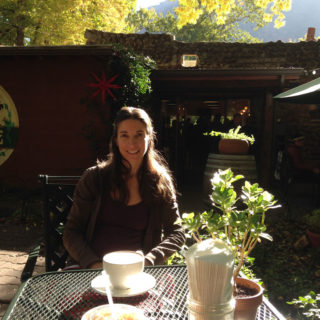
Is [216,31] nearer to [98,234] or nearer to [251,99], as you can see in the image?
[251,99]

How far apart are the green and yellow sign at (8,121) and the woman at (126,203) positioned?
584 cm

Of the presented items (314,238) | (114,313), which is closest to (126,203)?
(114,313)

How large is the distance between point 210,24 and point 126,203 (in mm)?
35143

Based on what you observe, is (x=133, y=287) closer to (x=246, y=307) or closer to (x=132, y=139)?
(x=246, y=307)

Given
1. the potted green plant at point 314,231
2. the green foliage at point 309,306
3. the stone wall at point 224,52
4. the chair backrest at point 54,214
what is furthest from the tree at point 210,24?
the green foliage at point 309,306

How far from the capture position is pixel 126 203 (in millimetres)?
1925

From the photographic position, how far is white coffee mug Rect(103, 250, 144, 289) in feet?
3.62

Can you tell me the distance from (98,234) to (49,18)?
14.1 meters

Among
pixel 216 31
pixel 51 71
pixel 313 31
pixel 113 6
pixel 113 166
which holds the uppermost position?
pixel 216 31

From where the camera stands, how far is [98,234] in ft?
6.20

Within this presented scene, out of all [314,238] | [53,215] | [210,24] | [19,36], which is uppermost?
[210,24]

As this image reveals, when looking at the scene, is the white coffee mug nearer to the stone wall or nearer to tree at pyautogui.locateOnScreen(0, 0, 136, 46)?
the stone wall

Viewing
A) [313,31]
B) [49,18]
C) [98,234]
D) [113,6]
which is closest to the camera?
[98,234]

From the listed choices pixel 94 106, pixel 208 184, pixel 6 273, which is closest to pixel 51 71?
pixel 94 106
